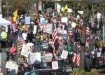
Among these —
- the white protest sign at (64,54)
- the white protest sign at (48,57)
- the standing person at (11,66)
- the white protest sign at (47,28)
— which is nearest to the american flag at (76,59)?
the white protest sign at (64,54)

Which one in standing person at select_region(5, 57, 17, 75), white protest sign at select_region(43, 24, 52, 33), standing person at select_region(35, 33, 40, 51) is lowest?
standing person at select_region(5, 57, 17, 75)

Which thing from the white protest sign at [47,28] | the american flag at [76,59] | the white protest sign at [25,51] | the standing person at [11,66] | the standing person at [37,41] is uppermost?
the white protest sign at [47,28]

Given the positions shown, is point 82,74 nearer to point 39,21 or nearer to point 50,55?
point 50,55

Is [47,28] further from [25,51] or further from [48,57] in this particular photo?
[48,57]

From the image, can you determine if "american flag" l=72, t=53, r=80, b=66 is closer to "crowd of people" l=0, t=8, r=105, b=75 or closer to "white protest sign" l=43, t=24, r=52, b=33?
"crowd of people" l=0, t=8, r=105, b=75

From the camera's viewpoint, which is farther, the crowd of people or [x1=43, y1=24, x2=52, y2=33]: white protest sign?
[x1=43, y1=24, x2=52, y2=33]: white protest sign

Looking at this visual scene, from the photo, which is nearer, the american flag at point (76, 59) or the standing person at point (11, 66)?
the standing person at point (11, 66)

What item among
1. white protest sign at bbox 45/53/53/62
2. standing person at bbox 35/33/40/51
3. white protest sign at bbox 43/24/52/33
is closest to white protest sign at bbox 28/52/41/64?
white protest sign at bbox 45/53/53/62

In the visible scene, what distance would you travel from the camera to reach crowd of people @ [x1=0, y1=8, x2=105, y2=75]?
23.4m

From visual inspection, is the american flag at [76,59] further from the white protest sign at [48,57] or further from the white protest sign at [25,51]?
the white protest sign at [25,51]

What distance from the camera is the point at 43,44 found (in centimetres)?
2747

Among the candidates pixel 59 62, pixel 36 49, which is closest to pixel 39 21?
pixel 36 49

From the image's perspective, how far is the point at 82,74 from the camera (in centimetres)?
2436

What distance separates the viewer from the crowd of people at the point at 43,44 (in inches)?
923
